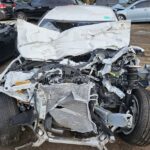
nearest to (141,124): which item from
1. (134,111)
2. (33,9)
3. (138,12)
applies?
(134,111)

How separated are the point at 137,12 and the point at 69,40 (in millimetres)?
16113

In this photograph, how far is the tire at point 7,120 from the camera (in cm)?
423

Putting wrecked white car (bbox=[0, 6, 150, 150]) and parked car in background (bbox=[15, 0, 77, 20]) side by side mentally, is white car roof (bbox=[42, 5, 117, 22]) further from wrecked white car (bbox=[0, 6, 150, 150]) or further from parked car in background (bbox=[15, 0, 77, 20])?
parked car in background (bbox=[15, 0, 77, 20])

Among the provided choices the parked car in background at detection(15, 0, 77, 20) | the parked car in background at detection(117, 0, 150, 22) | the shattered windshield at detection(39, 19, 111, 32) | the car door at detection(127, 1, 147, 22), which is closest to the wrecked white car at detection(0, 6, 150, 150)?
the shattered windshield at detection(39, 19, 111, 32)

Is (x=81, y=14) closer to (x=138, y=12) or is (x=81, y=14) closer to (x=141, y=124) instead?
(x=141, y=124)

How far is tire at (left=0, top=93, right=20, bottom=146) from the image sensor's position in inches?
167

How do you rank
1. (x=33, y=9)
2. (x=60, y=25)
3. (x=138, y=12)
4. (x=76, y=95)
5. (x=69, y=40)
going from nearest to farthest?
1. (x=76, y=95)
2. (x=69, y=40)
3. (x=60, y=25)
4. (x=33, y=9)
5. (x=138, y=12)

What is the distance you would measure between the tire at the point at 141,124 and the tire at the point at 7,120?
145 centimetres

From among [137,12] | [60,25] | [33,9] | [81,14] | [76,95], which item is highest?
[81,14]

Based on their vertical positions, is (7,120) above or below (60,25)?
below

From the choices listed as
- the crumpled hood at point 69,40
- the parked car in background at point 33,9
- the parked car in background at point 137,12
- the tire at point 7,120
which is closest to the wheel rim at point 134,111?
the crumpled hood at point 69,40

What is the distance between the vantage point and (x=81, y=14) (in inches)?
258

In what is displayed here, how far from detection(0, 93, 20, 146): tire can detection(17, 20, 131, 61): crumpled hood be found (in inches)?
28.1

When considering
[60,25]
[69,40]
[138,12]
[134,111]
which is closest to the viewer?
[134,111]
